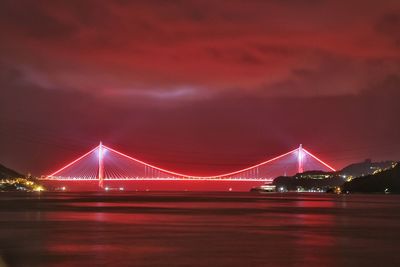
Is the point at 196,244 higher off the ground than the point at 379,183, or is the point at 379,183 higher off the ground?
the point at 379,183

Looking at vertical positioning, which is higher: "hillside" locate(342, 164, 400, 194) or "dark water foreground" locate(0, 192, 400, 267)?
"hillside" locate(342, 164, 400, 194)

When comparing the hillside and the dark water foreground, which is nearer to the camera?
the dark water foreground

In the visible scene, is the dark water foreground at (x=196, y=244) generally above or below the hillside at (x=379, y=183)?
below

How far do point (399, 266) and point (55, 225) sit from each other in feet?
74.1

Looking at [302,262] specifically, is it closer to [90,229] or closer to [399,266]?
[399,266]

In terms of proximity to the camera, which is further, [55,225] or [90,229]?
[55,225]

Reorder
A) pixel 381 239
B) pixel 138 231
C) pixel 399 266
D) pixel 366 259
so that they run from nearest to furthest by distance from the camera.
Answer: pixel 399 266 → pixel 366 259 → pixel 381 239 → pixel 138 231

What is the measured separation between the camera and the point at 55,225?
130 feet

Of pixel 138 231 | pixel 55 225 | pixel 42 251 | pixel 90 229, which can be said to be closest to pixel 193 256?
pixel 42 251

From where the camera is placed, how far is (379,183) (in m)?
189

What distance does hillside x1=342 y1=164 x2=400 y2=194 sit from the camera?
184 m

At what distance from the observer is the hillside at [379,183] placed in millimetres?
184250

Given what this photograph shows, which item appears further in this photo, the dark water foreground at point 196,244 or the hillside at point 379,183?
the hillside at point 379,183

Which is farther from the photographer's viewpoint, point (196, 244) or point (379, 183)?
point (379, 183)
